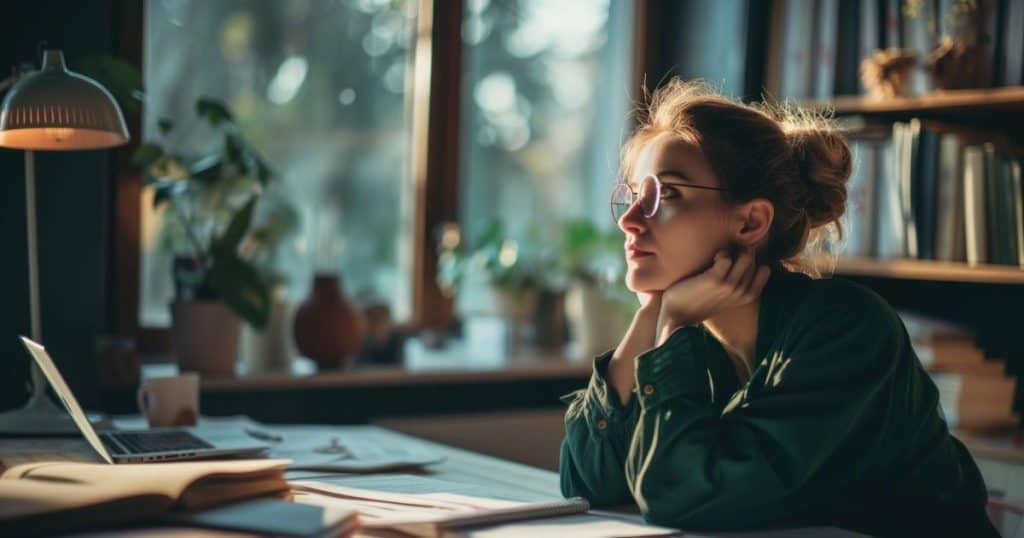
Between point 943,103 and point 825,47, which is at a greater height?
point 825,47

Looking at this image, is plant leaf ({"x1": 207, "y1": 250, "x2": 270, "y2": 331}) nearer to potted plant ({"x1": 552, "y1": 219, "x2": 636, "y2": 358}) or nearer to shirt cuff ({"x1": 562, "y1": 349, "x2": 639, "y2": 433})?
potted plant ({"x1": 552, "y1": 219, "x2": 636, "y2": 358})

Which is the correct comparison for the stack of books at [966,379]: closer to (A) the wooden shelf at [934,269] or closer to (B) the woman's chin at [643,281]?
(A) the wooden shelf at [934,269]

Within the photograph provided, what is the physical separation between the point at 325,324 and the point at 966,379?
149 cm

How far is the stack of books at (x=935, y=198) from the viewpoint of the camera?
2572mm

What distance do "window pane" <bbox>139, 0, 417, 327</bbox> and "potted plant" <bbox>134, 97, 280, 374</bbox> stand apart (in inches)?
6.3

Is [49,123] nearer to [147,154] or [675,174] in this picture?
[147,154]

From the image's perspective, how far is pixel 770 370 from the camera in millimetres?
1369

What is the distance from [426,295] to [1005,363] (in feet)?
4.88

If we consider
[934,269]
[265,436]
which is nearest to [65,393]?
[265,436]

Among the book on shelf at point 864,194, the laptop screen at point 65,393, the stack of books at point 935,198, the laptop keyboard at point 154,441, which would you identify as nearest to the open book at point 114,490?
the laptop screen at point 65,393

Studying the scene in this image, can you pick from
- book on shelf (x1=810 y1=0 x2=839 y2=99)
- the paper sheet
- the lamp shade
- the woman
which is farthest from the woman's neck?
book on shelf (x1=810 y1=0 x2=839 y2=99)

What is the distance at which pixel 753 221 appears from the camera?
1497mm

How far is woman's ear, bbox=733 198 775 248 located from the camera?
149 centimetres

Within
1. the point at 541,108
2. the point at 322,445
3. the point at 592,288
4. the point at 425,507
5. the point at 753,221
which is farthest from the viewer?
the point at 541,108
